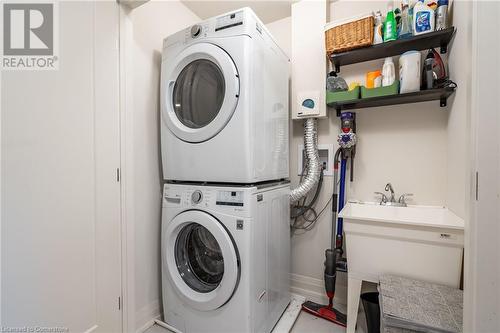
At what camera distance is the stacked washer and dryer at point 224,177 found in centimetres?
124

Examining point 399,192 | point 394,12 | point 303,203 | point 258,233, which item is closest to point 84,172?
point 258,233

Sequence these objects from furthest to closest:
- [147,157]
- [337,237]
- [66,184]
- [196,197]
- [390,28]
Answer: [337,237], [147,157], [390,28], [196,197], [66,184]

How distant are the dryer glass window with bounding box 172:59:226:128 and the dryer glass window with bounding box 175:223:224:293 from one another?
27.2 inches

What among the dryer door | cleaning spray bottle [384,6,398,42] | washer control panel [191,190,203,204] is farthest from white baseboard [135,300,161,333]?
cleaning spray bottle [384,6,398,42]

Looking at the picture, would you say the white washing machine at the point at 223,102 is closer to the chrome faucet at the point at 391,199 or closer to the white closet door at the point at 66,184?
the white closet door at the point at 66,184

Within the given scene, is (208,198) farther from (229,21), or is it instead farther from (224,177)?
(229,21)

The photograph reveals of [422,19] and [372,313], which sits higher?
[422,19]

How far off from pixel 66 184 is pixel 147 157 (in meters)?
0.53

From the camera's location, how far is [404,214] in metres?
1.49

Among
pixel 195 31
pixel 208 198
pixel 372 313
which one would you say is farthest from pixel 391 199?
pixel 195 31

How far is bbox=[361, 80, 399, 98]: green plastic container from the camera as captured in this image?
1.46 m

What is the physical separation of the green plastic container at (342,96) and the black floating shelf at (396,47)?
0.91 feet

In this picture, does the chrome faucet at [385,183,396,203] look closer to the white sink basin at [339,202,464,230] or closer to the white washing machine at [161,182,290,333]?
the white sink basin at [339,202,464,230]

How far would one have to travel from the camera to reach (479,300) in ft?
1.95
